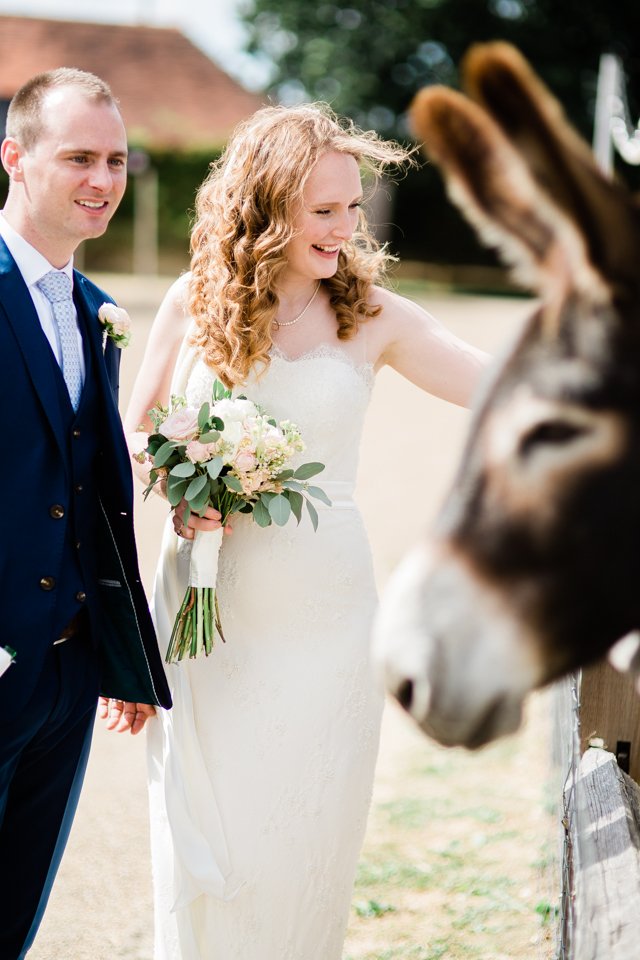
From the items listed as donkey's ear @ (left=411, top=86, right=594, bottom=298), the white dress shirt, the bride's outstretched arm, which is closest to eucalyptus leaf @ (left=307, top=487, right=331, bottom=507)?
the bride's outstretched arm

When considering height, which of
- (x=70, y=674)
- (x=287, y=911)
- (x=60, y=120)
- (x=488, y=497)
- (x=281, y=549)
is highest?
(x=60, y=120)

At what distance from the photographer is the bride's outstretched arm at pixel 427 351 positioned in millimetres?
3303

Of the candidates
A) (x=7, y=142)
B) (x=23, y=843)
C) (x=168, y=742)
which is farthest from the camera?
(x=168, y=742)

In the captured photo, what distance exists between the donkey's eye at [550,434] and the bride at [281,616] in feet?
6.16

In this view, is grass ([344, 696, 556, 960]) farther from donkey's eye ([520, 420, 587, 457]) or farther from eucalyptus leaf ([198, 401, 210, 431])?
donkey's eye ([520, 420, 587, 457])

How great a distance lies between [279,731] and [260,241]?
1.45 metres

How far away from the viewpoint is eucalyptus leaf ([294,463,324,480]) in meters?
3.03

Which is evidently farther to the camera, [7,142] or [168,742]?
[168,742]

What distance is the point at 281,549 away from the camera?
10.5 feet

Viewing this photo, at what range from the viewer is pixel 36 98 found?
9.04ft

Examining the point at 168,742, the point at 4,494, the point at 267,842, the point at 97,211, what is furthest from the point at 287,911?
the point at 97,211

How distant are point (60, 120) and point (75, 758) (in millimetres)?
1726

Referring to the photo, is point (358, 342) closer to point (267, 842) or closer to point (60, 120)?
point (60, 120)

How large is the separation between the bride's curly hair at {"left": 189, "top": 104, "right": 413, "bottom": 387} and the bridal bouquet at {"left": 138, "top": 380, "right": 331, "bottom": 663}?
167 mm
